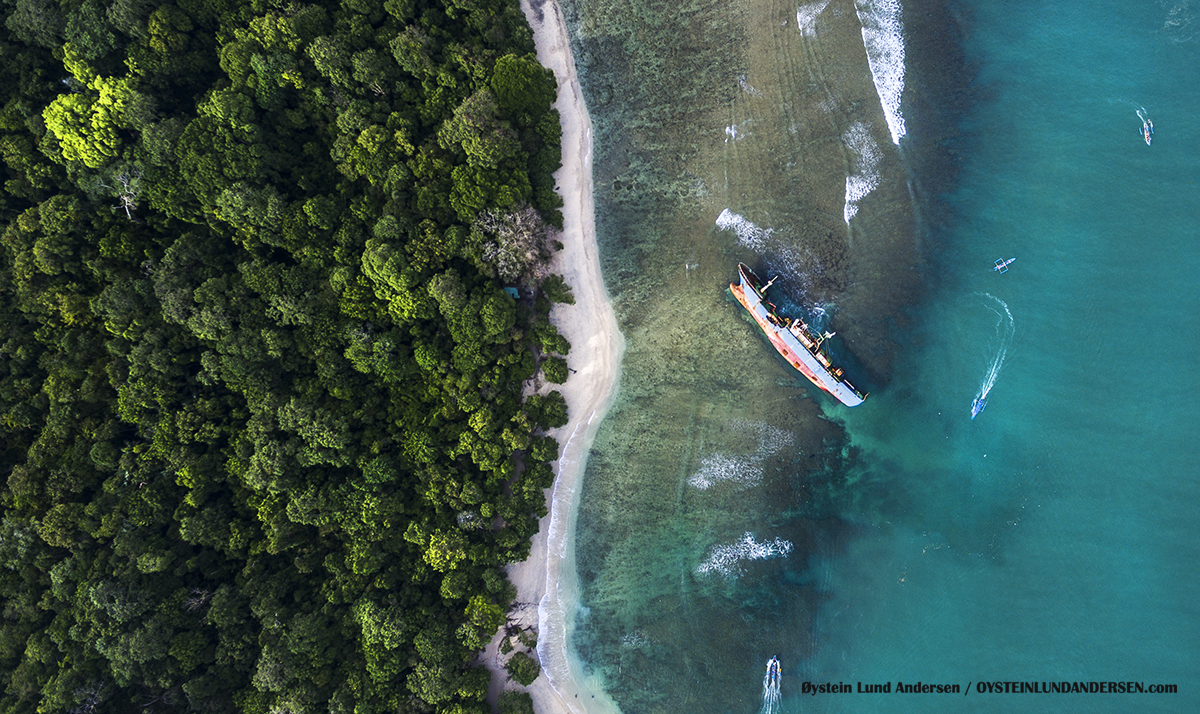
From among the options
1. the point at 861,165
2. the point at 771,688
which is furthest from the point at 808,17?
the point at 771,688

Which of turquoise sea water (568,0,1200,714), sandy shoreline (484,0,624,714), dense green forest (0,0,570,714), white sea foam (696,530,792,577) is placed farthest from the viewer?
white sea foam (696,530,792,577)

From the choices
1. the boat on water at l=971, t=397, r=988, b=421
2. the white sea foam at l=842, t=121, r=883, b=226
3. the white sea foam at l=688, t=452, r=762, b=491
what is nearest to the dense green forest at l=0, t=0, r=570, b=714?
the white sea foam at l=688, t=452, r=762, b=491

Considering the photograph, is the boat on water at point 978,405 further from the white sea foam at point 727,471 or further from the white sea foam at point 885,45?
the white sea foam at point 885,45

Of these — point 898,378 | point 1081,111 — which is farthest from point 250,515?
point 1081,111

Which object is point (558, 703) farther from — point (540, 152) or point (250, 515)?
point (540, 152)

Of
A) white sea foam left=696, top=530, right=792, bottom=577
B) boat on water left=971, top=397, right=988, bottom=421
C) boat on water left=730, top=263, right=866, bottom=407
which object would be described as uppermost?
boat on water left=730, top=263, right=866, bottom=407

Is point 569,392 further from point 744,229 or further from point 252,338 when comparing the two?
point 252,338

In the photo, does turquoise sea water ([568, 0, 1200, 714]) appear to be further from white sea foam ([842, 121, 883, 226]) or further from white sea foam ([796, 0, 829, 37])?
white sea foam ([842, 121, 883, 226])
